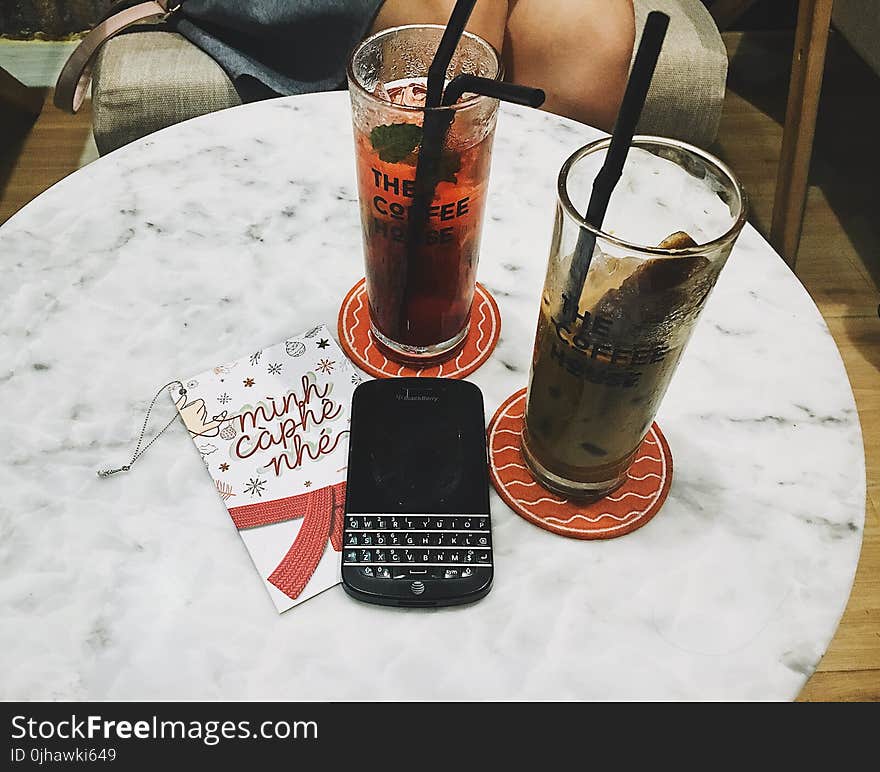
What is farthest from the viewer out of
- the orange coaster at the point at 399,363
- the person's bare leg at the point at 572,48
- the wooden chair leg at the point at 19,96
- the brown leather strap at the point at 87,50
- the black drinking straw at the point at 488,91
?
the wooden chair leg at the point at 19,96

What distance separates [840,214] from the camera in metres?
1.73

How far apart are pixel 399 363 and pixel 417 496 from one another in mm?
158

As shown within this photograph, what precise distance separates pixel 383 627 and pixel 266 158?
574mm

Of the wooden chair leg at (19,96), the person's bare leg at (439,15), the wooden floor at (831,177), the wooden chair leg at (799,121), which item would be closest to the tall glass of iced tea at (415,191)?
the person's bare leg at (439,15)

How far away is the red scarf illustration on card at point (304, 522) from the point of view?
60 cm

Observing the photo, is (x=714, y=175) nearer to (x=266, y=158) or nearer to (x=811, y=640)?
(x=811, y=640)

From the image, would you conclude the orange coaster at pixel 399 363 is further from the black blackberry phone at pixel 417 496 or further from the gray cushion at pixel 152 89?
the gray cushion at pixel 152 89

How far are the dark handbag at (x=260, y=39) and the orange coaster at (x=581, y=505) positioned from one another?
79cm

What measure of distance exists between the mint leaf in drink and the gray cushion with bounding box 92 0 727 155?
0.83 metres

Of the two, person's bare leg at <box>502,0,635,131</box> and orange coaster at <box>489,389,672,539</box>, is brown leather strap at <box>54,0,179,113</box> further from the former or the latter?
orange coaster at <box>489,389,672,539</box>

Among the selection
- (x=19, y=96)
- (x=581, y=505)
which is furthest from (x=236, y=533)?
(x=19, y=96)

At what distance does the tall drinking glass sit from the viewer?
0.50 m

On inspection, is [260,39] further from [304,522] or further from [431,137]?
[304,522]

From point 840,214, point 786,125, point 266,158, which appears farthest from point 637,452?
point 840,214
